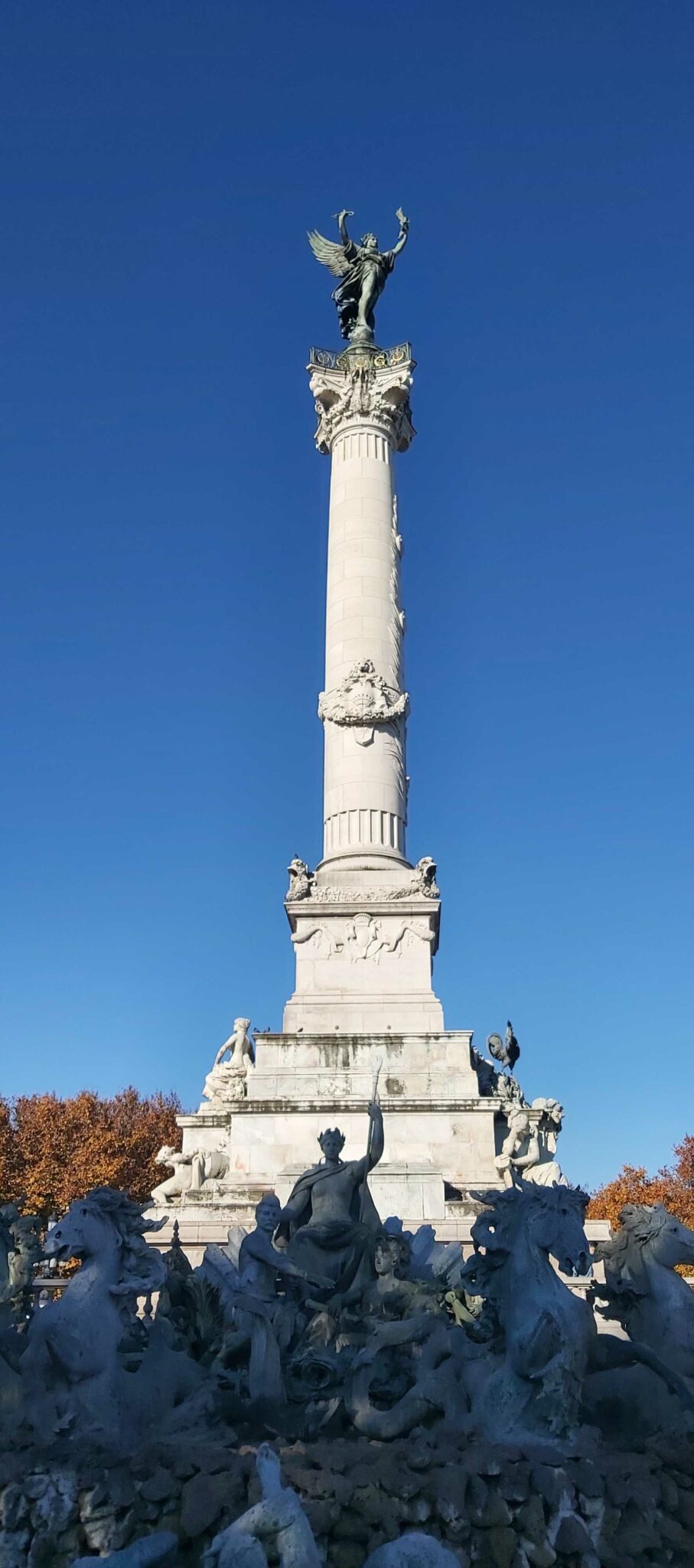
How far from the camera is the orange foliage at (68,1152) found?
38.3 m

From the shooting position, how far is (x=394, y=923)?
2214 centimetres

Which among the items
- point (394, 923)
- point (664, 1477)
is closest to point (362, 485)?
point (394, 923)

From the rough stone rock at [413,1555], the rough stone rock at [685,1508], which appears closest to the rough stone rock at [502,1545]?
the rough stone rock at [413,1555]

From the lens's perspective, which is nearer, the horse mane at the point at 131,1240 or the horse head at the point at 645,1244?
the horse mane at the point at 131,1240

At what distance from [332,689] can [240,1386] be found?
16.8 meters

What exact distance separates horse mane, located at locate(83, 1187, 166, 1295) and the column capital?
2131 centimetres

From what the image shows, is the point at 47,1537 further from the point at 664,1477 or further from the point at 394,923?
the point at 394,923

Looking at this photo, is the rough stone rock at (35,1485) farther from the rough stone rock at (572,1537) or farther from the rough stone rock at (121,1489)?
the rough stone rock at (572,1537)

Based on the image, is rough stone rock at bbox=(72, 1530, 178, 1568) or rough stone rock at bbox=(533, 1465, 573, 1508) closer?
rough stone rock at bbox=(72, 1530, 178, 1568)

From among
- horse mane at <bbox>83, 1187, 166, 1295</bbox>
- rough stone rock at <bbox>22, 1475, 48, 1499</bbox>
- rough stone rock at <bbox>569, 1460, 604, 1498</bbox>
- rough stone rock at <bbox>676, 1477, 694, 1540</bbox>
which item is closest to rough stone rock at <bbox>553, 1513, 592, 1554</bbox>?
rough stone rock at <bbox>569, 1460, 604, 1498</bbox>

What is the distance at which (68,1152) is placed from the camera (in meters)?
40.7

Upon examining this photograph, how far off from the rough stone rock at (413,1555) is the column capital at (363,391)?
79.8 feet

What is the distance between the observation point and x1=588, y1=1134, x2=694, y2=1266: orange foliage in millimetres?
40781

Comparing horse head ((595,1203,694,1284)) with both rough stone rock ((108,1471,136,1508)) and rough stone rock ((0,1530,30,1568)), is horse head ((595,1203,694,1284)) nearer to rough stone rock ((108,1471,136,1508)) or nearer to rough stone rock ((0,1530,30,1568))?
rough stone rock ((108,1471,136,1508))
